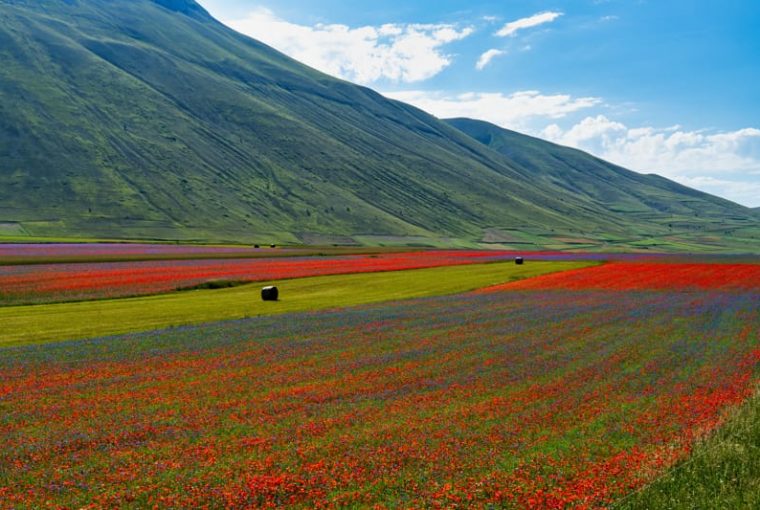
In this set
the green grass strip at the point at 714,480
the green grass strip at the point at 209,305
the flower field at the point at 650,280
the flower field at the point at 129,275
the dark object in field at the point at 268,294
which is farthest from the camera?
the flower field at the point at 650,280

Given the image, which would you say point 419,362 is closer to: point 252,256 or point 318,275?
point 318,275

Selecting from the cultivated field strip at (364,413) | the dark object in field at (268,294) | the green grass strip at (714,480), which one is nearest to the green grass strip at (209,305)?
the dark object in field at (268,294)

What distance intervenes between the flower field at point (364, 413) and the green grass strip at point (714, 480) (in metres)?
0.54

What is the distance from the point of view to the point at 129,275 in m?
67.4

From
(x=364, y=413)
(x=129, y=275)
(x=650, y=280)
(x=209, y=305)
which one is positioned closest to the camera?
(x=364, y=413)

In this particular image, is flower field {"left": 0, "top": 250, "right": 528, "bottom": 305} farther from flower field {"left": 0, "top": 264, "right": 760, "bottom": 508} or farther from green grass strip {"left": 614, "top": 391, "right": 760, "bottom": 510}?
green grass strip {"left": 614, "top": 391, "right": 760, "bottom": 510}

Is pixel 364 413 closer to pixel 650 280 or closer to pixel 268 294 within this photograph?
pixel 268 294

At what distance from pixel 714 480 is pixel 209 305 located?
1610 inches

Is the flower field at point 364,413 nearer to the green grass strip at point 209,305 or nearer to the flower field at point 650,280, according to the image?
the green grass strip at point 209,305

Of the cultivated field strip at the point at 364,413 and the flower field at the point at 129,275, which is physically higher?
the cultivated field strip at the point at 364,413

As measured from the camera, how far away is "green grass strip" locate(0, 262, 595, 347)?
37.2 m

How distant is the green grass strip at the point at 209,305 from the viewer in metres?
37.2

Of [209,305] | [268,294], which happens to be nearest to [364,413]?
[209,305]

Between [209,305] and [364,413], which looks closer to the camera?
[364,413]
